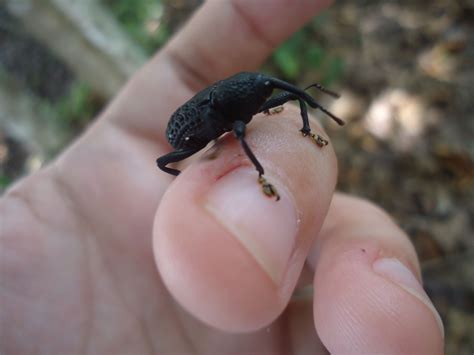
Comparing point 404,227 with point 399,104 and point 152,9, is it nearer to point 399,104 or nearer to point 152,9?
point 399,104

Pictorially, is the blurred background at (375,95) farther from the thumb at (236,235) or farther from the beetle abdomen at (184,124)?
the beetle abdomen at (184,124)

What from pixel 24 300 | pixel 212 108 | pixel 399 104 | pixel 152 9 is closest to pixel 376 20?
pixel 399 104

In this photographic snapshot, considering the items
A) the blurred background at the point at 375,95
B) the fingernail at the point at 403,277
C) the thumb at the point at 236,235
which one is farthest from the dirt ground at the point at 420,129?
the thumb at the point at 236,235

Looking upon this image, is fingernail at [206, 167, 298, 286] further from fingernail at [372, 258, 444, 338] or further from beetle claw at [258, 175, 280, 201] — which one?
fingernail at [372, 258, 444, 338]

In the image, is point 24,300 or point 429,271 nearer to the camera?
point 24,300

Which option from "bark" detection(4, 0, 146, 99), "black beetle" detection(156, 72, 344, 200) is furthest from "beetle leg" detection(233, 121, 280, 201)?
"bark" detection(4, 0, 146, 99)

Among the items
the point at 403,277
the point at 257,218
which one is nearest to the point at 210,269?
the point at 257,218
